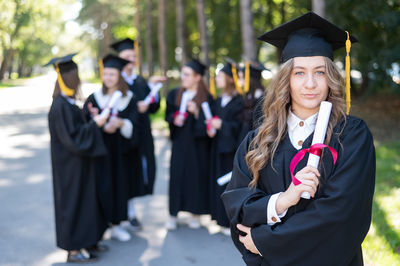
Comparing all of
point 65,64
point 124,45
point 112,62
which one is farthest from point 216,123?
point 124,45

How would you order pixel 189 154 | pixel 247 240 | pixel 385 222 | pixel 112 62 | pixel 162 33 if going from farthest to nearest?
1. pixel 162 33
2. pixel 189 154
3. pixel 112 62
4. pixel 385 222
5. pixel 247 240

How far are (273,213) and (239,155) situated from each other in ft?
1.40

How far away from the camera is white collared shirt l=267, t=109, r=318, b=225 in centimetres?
229

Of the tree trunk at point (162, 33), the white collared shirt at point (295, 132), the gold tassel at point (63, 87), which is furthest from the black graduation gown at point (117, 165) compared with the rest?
the tree trunk at point (162, 33)

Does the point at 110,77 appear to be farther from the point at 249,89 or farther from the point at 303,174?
the point at 303,174

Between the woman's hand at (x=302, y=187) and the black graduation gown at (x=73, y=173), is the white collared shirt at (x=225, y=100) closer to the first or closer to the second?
the black graduation gown at (x=73, y=173)

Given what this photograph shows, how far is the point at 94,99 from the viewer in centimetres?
549

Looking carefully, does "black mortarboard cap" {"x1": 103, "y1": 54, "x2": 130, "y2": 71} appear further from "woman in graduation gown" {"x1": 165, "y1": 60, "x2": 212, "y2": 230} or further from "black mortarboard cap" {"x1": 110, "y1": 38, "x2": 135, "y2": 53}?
"black mortarboard cap" {"x1": 110, "y1": 38, "x2": 135, "y2": 53}

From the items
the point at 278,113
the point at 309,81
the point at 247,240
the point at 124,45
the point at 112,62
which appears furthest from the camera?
the point at 124,45

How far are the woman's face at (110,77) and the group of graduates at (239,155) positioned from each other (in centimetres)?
1

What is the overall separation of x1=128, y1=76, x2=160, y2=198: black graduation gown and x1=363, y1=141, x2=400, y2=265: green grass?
282 centimetres

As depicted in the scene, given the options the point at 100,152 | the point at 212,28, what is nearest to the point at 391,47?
the point at 100,152

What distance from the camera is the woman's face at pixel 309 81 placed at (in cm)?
230

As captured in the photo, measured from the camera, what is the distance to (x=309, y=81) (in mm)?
2283
